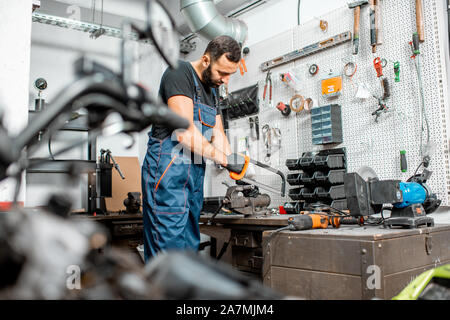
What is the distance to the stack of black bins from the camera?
7.43 feet

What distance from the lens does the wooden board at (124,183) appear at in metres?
3.51

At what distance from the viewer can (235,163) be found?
5.74ft

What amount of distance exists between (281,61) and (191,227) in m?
1.82

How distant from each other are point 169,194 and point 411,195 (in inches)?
39.4

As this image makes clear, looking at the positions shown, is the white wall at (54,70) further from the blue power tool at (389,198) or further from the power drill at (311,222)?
the blue power tool at (389,198)

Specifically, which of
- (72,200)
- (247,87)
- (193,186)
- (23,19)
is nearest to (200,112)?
(193,186)

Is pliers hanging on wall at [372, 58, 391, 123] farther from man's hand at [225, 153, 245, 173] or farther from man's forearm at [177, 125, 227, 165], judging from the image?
man's forearm at [177, 125, 227, 165]

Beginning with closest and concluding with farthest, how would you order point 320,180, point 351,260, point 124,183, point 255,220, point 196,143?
point 351,260, point 196,143, point 255,220, point 320,180, point 124,183

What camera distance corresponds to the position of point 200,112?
1.79 meters

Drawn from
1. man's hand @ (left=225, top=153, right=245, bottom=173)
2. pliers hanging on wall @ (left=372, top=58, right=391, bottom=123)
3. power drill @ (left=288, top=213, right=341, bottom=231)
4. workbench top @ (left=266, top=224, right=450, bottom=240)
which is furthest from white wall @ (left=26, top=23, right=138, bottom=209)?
workbench top @ (left=266, top=224, right=450, bottom=240)

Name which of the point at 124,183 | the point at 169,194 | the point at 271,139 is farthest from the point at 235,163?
the point at 124,183

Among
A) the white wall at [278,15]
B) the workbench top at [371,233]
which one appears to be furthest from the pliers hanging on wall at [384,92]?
the workbench top at [371,233]

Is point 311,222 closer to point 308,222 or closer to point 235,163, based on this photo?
point 308,222

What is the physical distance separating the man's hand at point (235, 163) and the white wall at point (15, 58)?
37.5 inches
